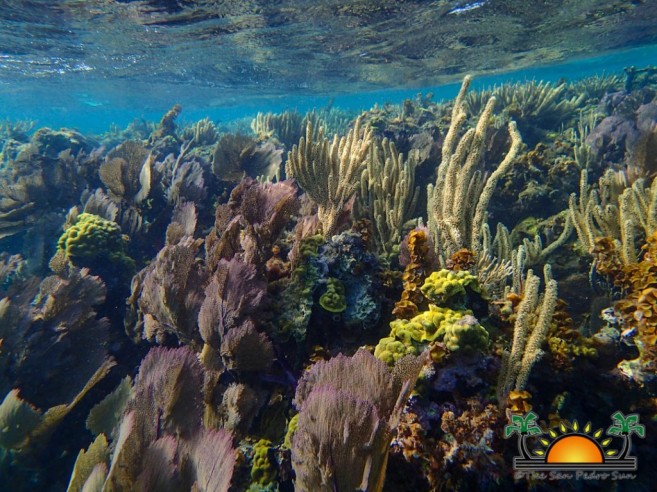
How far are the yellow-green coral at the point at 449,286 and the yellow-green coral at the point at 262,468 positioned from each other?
1767 mm

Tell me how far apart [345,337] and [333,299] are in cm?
42

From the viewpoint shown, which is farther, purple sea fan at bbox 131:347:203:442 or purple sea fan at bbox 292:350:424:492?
purple sea fan at bbox 131:347:203:442

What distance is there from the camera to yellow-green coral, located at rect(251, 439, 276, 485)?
8.39 ft

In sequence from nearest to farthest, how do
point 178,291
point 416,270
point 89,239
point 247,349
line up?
1. point 247,349
2. point 416,270
3. point 178,291
4. point 89,239

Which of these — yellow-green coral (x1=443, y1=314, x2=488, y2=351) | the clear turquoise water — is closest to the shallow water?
yellow-green coral (x1=443, y1=314, x2=488, y2=351)

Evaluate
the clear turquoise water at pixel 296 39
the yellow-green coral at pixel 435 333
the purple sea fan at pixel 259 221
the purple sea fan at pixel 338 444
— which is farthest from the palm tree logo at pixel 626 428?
the clear turquoise water at pixel 296 39

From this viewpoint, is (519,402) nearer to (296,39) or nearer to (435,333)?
(435,333)

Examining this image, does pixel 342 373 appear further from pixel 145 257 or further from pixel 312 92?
pixel 312 92

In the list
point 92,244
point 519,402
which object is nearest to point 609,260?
point 519,402

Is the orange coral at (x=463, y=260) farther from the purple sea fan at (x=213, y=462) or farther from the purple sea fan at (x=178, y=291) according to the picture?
the purple sea fan at (x=178, y=291)

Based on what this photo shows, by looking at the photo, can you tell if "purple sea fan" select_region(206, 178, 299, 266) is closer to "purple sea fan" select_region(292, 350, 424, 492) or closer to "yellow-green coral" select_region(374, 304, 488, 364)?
"yellow-green coral" select_region(374, 304, 488, 364)

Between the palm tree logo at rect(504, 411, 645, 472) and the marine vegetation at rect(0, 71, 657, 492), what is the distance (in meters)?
0.07

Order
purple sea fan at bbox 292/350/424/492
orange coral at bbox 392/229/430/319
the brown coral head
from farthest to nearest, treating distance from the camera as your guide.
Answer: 1. orange coral at bbox 392/229/430/319
2. the brown coral head
3. purple sea fan at bbox 292/350/424/492

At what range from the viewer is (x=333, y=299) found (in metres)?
2.97
